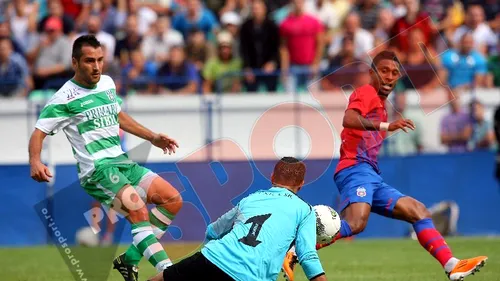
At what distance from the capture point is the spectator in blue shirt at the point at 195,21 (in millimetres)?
20219

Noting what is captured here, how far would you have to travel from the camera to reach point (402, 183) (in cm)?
1795

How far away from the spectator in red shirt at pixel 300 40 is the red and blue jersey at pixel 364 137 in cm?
862

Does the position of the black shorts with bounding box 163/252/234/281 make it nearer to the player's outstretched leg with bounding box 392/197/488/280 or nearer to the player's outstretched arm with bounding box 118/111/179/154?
the player's outstretched arm with bounding box 118/111/179/154

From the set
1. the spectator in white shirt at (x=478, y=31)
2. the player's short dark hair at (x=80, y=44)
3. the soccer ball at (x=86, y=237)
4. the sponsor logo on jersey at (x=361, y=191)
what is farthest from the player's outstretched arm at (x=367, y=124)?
the spectator in white shirt at (x=478, y=31)

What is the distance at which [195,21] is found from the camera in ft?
66.5

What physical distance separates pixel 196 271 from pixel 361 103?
327 cm

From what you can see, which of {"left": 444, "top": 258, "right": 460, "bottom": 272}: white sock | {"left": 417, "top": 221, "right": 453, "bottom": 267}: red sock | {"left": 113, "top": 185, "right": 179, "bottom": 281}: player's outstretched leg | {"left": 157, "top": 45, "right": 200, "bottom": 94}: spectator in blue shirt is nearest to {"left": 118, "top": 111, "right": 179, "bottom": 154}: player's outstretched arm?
{"left": 113, "top": 185, "right": 179, "bottom": 281}: player's outstretched leg

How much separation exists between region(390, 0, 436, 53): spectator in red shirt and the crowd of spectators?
22 mm

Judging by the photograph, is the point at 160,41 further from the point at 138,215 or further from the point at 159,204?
the point at 138,215

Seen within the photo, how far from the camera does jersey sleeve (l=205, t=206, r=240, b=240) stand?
802 centimetres

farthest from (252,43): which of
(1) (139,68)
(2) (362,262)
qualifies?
(2) (362,262)

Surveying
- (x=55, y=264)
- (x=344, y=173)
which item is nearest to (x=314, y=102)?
(x=55, y=264)

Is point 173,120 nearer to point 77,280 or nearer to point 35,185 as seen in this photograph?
point 35,185

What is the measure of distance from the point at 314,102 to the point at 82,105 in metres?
8.25
